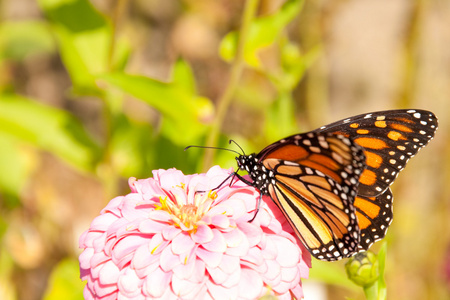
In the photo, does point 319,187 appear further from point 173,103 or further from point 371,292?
point 173,103

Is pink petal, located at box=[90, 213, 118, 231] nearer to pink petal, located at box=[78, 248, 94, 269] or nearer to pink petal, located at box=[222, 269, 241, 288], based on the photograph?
pink petal, located at box=[78, 248, 94, 269]

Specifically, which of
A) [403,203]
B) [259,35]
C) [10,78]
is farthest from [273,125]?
[10,78]

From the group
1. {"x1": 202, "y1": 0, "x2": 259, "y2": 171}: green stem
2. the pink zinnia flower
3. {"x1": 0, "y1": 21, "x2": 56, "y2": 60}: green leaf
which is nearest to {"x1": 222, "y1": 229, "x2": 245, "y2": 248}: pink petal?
the pink zinnia flower

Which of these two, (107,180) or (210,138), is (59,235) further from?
(210,138)

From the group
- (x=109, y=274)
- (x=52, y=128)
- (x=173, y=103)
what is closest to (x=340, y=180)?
(x=109, y=274)

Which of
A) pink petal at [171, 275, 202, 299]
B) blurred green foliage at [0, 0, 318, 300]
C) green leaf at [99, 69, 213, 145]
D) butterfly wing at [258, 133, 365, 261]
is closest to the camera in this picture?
pink petal at [171, 275, 202, 299]

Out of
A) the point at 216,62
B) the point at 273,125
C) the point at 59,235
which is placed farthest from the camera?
the point at 216,62

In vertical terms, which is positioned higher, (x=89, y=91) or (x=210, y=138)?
(x=89, y=91)

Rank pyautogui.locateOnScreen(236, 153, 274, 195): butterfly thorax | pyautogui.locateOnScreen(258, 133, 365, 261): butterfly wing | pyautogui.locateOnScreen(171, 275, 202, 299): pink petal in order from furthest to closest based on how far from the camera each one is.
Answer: pyautogui.locateOnScreen(236, 153, 274, 195): butterfly thorax
pyautogui.locateOnScreen(258, 133, 365, 261): butterfly wing
pyautogui.locateOnScreen(171, 275, 202, 299): pink petal
